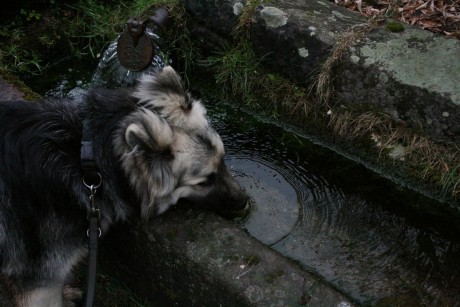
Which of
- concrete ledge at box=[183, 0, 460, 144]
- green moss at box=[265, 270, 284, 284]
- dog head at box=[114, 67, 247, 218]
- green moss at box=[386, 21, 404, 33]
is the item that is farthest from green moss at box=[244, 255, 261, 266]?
green moss at box=[386, 21, 404, 33]

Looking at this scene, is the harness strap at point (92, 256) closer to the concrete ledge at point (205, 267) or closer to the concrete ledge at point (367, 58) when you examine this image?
the concrete ledge at point (205, 267)

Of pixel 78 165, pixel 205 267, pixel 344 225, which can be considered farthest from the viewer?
pixel 344 225

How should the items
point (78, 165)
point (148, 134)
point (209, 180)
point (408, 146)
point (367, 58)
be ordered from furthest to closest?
point (367, 58) < point (408, 146) < point (209, 180) < point (78, 165) < point (148, 134)

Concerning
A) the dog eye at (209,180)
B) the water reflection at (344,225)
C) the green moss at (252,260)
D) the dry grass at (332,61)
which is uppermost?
the dry grass at (332,61)

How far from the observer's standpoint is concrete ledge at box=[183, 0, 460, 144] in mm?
4457

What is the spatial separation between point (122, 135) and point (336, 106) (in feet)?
8.19

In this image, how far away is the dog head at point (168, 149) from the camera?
300cm

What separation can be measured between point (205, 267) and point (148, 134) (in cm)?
86

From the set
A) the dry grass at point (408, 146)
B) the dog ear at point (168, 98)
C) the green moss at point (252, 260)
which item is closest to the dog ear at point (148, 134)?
the dog ear at point (168, 98)

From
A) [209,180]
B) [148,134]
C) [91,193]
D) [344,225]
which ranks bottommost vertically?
[344,225]

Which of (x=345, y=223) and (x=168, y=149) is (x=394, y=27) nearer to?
(x=345, y=223)

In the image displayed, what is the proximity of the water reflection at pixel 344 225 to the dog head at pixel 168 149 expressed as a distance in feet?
3.00

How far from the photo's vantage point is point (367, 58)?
4.73 metres

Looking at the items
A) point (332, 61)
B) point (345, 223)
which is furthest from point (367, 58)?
point (345, 223)
